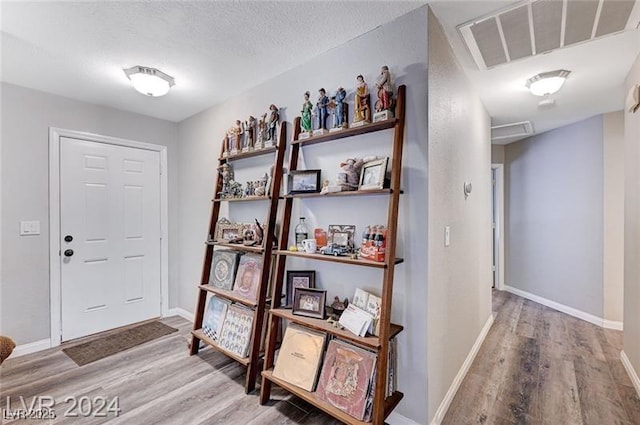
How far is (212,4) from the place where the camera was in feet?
5.39

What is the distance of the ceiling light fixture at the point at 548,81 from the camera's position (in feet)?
7.66

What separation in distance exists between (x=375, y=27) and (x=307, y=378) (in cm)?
217

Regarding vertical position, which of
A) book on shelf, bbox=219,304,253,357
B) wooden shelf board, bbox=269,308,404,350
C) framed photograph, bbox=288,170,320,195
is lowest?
book on shelf, bbox=219,304,253,357

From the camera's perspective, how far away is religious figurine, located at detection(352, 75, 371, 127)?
1752mm

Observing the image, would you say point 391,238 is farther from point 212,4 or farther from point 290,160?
point 212,4

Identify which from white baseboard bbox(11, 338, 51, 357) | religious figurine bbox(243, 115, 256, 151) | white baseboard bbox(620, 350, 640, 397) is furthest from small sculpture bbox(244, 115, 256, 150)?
white baseboard bbox(620, 350, 640, 397)

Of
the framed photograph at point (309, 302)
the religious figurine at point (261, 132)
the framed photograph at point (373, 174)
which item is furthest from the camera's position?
the religious figurine at point (261, 132)

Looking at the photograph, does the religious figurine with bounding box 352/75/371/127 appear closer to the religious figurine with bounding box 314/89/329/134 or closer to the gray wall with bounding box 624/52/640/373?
the religious figurine with bounding box 314/89/329/134

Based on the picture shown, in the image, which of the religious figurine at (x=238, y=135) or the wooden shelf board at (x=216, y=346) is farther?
the religious figurine at (x=238, y=135)

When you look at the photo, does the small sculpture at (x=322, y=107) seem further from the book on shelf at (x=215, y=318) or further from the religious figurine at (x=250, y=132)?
the book on shelf at (x=215, y=318)

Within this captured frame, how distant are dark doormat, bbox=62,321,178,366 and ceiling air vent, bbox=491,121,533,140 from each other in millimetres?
4609

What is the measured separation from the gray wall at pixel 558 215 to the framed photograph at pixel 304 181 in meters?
3.56

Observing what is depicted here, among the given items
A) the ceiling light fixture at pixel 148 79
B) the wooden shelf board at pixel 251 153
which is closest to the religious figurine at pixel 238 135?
the wooden shelf board at pixel 251 153

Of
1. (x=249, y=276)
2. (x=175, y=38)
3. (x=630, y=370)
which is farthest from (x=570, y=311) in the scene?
(x=175, y=38)
